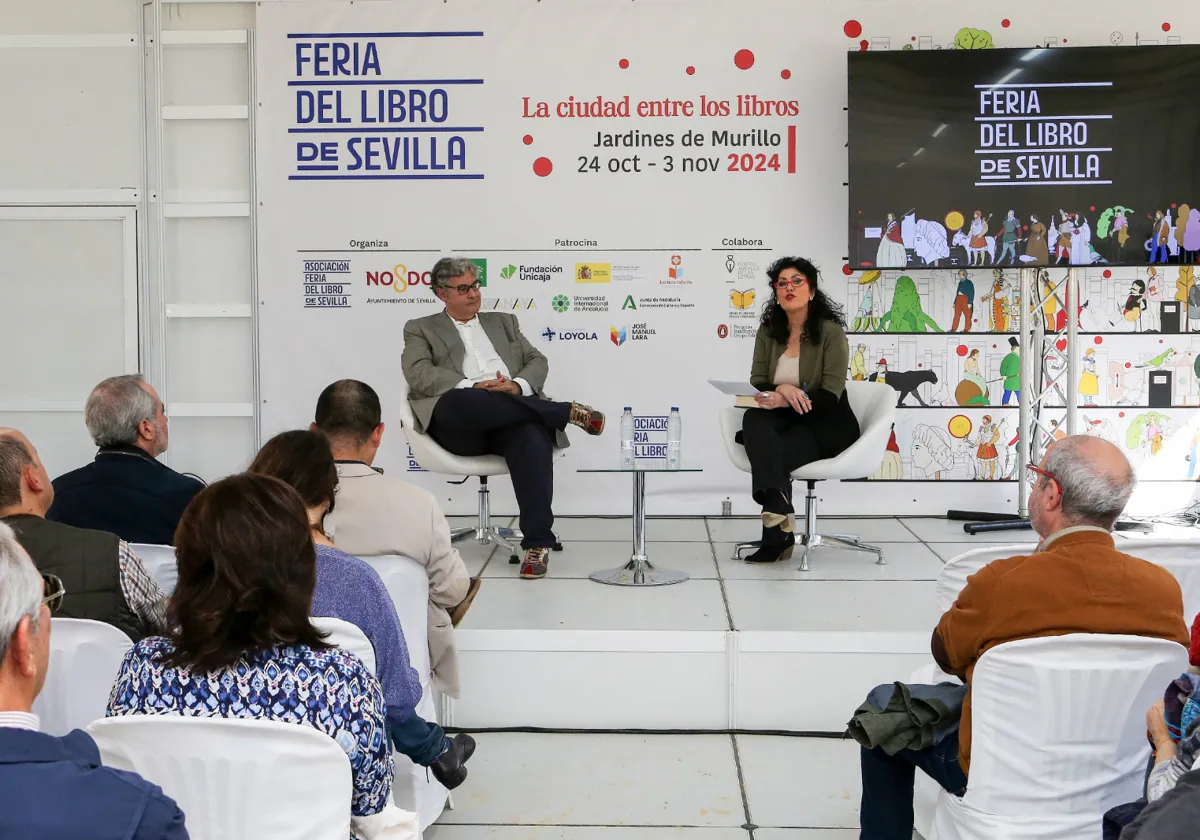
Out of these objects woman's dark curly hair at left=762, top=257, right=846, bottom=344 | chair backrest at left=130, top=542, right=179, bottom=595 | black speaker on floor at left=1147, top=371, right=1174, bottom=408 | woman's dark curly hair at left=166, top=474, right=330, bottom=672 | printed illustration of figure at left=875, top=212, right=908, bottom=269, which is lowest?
chair backrest at left=130, top=542, right=179, bottom=595

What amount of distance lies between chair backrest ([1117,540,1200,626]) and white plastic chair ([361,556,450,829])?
60.7 inches

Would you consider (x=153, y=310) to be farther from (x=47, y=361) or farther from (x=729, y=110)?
(x=729, y=110)

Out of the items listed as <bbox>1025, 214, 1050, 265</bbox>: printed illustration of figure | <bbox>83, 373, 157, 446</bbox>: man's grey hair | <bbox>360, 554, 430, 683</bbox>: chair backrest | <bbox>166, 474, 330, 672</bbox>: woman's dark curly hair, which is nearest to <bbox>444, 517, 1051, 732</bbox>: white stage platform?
<bbox>360, 554, 430, 683</bbox>: chair backrest

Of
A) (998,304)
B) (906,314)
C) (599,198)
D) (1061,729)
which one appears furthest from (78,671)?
(998,304)

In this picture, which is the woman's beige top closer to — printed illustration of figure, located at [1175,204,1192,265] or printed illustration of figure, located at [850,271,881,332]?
printed illustration of figure, located at [850,271,881,332]

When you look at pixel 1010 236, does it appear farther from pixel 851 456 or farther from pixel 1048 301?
pixel 851 456

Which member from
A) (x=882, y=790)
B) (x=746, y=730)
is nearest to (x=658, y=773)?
(x=746, y=730)

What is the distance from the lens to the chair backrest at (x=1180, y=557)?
8.07 feet

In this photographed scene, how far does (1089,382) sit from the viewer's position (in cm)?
568

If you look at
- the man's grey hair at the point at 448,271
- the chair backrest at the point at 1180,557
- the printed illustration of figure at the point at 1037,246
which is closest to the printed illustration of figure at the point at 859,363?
the printed illustration of figure at the point at 1037,246

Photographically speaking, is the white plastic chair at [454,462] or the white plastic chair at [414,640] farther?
Answer: the white plastic chair at [454,462]

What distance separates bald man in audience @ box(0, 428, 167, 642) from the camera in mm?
2150

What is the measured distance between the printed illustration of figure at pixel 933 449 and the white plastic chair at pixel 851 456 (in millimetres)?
914

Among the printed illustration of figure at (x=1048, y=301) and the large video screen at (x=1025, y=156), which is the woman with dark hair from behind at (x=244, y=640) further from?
the printed illustration of figure at (x=1048, y=301)
